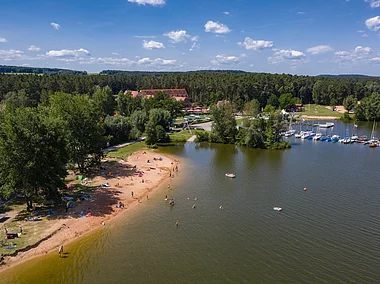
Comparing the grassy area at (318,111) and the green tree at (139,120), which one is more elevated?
the grassy area at (318,111)

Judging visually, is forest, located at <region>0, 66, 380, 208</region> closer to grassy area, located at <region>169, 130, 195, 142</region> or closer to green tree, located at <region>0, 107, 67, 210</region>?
green tree, located at <region>0, 107, 67, 210</region>

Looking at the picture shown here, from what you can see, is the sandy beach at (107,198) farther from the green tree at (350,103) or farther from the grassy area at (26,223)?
the green tree at (350,103)

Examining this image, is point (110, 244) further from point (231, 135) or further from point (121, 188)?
point (231, 135)

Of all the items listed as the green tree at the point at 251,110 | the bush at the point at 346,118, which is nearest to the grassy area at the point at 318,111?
the bush at the point at 346,118

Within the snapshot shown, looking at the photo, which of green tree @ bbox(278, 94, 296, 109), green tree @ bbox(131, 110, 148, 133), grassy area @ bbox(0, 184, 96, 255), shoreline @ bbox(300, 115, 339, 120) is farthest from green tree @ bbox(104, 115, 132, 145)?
green tree @ bbox(278, 94, 296, 109)

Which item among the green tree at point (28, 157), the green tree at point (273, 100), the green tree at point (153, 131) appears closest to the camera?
the green tree at point (28, 157)

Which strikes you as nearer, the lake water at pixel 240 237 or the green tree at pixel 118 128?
the lake water at pixel 240 237

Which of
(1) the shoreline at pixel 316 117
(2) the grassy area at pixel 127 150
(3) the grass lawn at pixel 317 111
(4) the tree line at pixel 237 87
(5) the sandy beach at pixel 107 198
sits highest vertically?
(4) the tree line at pixel 237 87
